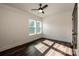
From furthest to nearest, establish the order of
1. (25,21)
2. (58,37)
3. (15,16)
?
1. (58,37)
2. (25,21)
3. (15,16)

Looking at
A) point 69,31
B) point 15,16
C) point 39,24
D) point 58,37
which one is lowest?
point 58,37

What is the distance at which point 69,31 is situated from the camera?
490 cm

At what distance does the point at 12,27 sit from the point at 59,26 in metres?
3.33

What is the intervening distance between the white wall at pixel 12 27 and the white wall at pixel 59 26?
2068mm

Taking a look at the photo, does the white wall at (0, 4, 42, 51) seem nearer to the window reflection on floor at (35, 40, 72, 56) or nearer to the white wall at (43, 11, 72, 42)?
the window reflection on floor at (35, 40, 72, 56)

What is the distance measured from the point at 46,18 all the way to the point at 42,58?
5.79 metres

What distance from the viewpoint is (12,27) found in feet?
11.5

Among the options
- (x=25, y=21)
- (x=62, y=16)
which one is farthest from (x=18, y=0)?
(x=62, y=16)

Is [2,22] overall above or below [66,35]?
above

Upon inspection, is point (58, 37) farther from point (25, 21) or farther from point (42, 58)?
point (42, 58)

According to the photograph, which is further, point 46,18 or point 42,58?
point 46,18

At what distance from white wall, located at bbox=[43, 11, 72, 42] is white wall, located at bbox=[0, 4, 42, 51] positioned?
2068 millimetres

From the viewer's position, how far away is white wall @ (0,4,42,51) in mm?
3068

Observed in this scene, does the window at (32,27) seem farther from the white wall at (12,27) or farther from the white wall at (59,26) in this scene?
the white wall at (59,26)
